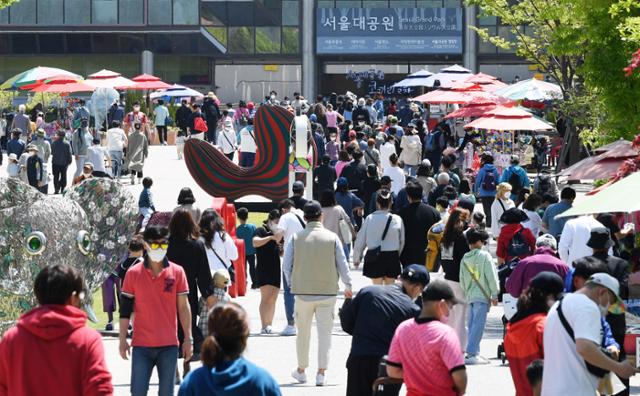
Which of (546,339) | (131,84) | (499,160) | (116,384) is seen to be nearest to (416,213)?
(116,384)

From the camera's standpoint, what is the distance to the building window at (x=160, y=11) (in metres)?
63.8

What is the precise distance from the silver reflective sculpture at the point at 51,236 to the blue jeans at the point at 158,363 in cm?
424

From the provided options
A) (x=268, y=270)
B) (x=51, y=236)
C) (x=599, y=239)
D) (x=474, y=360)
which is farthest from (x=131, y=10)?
(x=599, y=239)

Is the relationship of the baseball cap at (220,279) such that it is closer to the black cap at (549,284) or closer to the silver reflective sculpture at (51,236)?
the silver reflective sculpture at (51,236)

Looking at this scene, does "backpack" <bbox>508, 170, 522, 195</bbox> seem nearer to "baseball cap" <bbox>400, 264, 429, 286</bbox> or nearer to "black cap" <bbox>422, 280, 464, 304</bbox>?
"baseball cap" <bbox>400, 264, 429, 286</bbox>

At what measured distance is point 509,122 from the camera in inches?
1118

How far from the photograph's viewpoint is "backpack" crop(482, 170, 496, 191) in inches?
929

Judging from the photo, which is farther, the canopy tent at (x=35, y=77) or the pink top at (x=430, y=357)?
the canopy tent at (x=35, y=77)

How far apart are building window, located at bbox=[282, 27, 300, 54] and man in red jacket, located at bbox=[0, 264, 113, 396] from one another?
59706 mm

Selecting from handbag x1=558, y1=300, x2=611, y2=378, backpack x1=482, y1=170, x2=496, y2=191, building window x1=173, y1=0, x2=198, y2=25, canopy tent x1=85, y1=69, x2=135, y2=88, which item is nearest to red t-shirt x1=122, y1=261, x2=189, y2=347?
handbag x1=558, y1=300, x2=611, y2=378

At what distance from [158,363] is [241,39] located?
2248 inches

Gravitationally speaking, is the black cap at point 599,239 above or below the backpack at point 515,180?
below

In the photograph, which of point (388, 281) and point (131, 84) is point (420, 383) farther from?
point (131, 84)

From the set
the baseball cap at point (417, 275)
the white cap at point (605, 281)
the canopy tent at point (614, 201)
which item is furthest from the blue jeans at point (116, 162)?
the white cap at point (605, 281)
